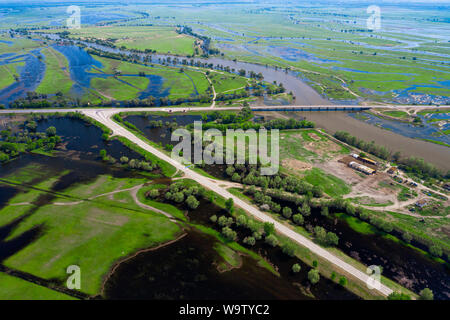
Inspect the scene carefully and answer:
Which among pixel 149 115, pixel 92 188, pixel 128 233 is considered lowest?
pixel 128 233

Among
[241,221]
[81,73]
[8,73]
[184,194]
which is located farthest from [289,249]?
[8,73]

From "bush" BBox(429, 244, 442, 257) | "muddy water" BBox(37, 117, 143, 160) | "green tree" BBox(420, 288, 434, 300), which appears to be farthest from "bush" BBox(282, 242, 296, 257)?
"muddy water" BBox(37, 117, 143, 160)

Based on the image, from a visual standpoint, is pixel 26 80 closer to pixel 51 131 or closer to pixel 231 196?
pixel 51 131

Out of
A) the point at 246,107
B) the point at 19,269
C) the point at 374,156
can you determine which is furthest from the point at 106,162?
the point at 374,156

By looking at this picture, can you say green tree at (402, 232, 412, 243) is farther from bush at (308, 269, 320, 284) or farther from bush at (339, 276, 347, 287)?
bush at (308, 269, 320, 284)

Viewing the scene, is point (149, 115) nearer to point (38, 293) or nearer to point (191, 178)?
point (191, 178)

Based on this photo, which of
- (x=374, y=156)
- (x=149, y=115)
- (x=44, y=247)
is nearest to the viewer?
(x=44, y=247)

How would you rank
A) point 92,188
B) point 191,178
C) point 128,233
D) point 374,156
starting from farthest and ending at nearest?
point 374,156 → point 191,178 → point 92,188 → point 128,233
